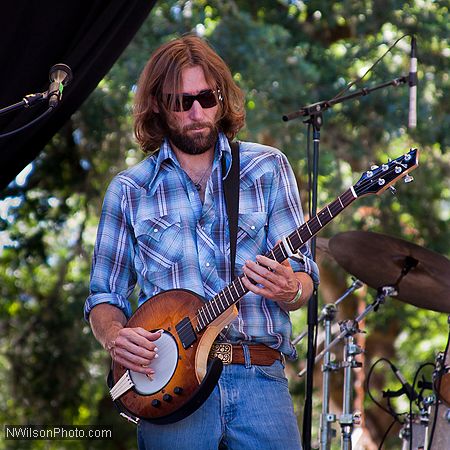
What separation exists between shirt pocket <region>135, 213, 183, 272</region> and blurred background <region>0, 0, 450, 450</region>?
3.70 meters

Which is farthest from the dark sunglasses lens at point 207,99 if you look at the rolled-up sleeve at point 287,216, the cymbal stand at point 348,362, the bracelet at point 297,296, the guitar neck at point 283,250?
the cymbal stand at point 348,362

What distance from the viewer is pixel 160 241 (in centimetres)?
326

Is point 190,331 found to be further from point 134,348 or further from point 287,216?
point 287,216

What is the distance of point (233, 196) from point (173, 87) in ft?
1.65

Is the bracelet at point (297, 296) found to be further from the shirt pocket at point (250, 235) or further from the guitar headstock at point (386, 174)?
the guitar headstock at point (386, 174)

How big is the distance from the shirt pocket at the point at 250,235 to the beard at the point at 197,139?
1.09 ft

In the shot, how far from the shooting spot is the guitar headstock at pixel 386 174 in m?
3.02

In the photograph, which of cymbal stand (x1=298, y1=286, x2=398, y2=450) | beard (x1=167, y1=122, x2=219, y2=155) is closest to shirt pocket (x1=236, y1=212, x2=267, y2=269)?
beard (x1=167, y1=122, x2=219, y2=155)

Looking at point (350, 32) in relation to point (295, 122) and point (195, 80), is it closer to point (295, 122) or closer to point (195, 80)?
point (295, 122)

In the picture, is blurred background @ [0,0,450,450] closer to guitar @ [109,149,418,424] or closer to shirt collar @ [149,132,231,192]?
shirt collar @ [149,132,231,192]

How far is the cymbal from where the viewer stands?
4.64m

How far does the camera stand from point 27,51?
431cm

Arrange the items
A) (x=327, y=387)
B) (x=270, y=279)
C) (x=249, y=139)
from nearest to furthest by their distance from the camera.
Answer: (x=270, y=279) < (x=327, y=387) < (x=249, y=139)

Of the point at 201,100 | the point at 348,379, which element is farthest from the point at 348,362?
the point at 201,100
